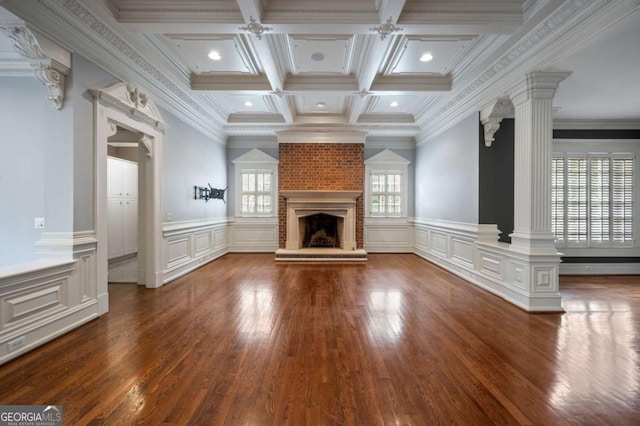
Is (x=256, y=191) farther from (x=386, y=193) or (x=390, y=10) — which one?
(x=390, y=10)

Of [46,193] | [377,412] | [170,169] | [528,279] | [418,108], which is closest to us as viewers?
[377,412]

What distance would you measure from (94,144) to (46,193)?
69 cm

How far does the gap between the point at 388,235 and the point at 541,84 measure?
4857 millimetres

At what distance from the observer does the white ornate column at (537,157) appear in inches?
136

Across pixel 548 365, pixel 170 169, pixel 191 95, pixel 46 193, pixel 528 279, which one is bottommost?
pixel 548 365

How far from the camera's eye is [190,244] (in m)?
5.47

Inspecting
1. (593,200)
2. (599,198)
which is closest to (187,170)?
(593,200)

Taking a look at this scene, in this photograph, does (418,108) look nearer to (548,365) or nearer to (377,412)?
(548,365)

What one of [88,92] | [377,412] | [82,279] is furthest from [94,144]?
[377,412]

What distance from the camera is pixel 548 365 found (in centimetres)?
224

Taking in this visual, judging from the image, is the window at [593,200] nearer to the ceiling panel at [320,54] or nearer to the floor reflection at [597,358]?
the floor reflection at [597,358]

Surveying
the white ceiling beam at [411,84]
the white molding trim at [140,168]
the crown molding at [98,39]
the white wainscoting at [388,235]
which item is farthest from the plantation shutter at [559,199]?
the white molding trim at [140,168]

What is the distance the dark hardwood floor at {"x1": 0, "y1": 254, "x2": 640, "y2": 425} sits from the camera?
172cm

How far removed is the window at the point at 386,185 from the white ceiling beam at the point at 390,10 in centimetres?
481
